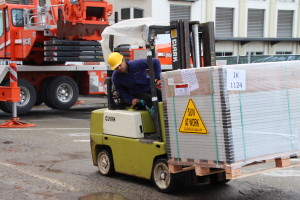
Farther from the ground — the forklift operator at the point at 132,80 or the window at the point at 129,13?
the window at the point at 129,13

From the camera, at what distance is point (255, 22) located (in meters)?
33.5

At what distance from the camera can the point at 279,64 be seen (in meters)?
6.07

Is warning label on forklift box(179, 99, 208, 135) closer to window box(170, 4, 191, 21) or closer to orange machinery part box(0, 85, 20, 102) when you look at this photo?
orange machinery part box(0, 85, 20, 102)

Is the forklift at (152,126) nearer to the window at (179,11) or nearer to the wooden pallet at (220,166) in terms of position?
the wooden pallet at (220,166)

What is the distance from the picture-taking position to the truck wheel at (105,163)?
7836 millimetres

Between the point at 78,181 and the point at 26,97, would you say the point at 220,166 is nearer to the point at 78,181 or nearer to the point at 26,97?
the point at 78,181

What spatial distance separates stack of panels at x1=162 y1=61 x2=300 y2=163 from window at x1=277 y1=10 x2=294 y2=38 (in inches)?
1167

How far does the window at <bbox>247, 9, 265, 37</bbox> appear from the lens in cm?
3341

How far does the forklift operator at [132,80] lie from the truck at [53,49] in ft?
27.7

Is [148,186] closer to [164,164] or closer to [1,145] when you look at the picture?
[164,164]

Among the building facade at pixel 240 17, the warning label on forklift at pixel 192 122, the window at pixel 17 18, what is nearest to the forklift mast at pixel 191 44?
the warning label on forklift at pixel 192 122

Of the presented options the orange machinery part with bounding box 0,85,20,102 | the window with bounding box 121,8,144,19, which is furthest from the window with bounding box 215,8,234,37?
the orange machinery part with bounding box 0,85,20,102

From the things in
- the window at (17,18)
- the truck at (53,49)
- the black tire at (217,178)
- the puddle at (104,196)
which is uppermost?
the window at (17,18)

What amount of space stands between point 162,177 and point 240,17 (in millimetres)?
27209
